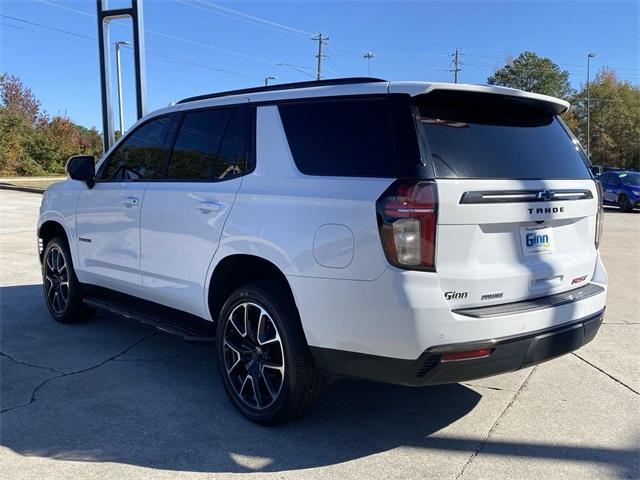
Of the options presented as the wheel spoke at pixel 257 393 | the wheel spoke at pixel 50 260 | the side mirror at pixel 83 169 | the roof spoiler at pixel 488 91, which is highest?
the roof spoiler at pixel 488 91

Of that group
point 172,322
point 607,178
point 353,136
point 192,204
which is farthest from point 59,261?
point 607,178

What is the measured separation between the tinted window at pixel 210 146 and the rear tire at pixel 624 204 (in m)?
21.9

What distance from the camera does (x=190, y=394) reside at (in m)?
3.97

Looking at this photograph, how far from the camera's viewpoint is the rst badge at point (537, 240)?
3107mm

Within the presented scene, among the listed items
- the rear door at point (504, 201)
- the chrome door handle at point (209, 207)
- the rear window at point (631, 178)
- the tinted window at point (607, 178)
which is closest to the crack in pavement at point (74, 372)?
the chrome door handle at point (209, 207)

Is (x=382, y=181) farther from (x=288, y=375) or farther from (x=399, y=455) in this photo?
(x=399, y=455)

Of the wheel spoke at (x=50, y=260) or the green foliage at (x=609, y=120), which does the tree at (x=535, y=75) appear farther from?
the wheel spoke at (x=50, y=260)

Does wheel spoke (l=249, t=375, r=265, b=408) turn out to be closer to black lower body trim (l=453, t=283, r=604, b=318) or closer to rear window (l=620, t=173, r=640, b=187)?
black lower body trim (l=453, t=283, r=604, b=318)

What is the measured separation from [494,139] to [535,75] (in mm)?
78150

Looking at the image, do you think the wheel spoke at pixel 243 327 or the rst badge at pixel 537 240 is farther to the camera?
the wheel spoke at pixel 243 327

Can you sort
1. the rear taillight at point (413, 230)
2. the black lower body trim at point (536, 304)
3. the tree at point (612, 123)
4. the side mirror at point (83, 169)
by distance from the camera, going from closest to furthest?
the rear taillight at point (413, 230), the black lower body trim at point (536, 304), the side mirror at point (83, 169), the tree at point (612, 123)

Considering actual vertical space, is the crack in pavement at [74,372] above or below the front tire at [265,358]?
below

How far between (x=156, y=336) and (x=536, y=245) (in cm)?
353

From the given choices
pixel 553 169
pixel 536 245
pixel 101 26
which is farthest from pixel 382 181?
pixel 101 26
